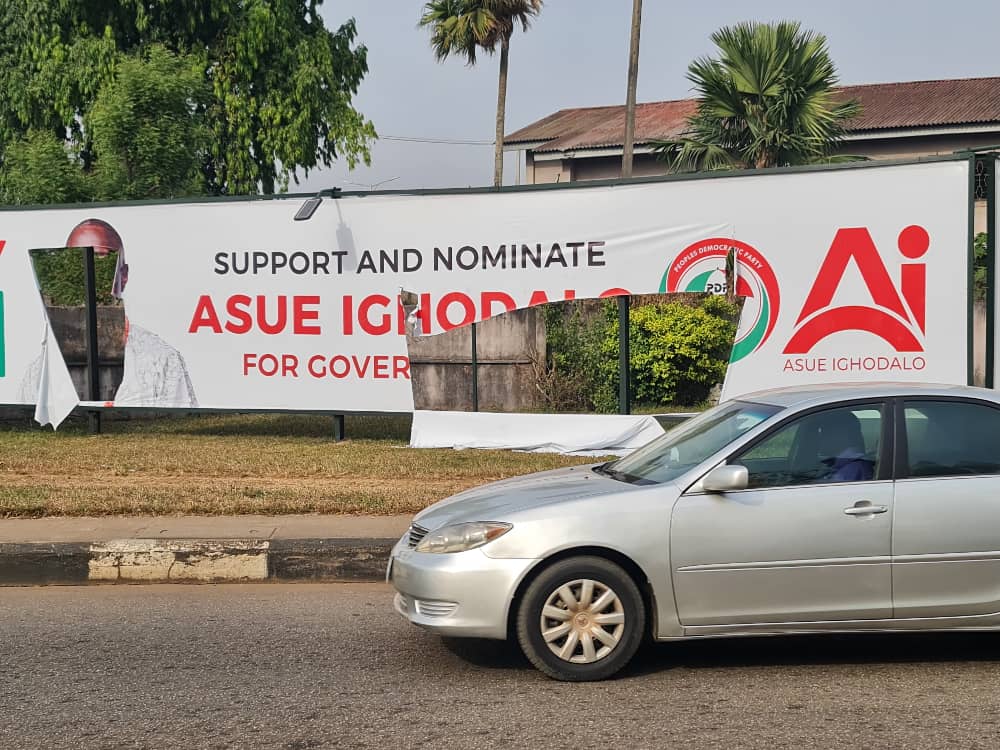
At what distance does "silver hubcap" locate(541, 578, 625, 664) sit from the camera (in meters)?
5.54

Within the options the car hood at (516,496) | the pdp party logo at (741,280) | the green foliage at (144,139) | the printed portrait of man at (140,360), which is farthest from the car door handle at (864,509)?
the green foliage at (144,139)

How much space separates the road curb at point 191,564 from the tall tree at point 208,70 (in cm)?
2091

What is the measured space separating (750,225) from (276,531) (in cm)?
611

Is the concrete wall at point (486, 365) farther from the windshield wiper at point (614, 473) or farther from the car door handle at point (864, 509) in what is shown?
the car door handle at point (864, 509)

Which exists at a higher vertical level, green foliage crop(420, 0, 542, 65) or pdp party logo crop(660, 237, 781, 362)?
green foliage crop(420, 0, 542, 65)

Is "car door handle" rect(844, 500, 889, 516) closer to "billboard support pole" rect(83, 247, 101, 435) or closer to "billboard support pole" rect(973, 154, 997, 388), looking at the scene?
"billboard support pole" rect(973, 154, 997, 388)

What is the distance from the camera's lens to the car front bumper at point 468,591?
554 centimetres

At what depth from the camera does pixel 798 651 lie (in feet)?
20.2

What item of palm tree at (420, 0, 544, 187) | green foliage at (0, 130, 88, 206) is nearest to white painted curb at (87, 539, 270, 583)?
green foliage at (0, 130, 88, 206)

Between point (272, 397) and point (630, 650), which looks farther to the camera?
point (272, 397)

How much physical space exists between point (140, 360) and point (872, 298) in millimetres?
8364

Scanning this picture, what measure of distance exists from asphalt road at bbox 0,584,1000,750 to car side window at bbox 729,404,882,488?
3.07 ft

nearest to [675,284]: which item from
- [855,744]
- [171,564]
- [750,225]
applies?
[750,225]

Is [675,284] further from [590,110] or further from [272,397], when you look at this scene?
[590,110]
